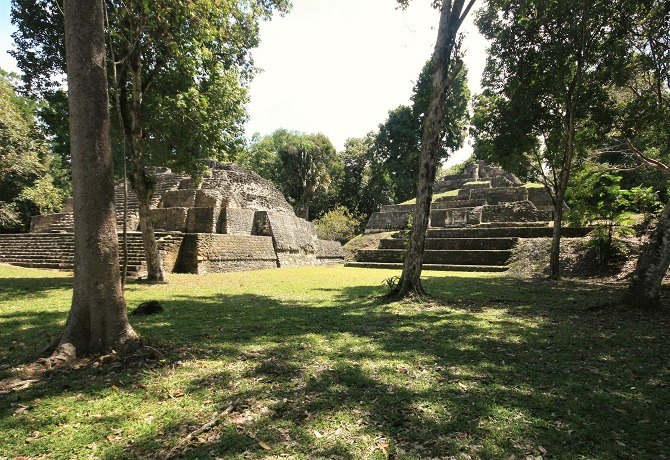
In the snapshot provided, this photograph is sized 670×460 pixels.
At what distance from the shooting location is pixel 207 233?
14742 millimetres

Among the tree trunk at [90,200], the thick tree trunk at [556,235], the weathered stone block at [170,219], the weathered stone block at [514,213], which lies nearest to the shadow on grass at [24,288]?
the tree trunk at [90,200]

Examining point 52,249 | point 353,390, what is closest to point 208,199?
point 52,249

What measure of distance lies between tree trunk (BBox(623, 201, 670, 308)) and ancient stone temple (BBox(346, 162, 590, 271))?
5270 mm

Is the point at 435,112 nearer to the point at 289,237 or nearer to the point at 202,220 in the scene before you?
the point at 202,220

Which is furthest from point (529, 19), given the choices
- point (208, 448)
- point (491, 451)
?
point (208, 448)

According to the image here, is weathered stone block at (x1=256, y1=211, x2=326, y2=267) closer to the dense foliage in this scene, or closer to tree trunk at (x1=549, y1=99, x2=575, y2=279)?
tree trunk at (x1=549, y1=99, x2=575, y2=279)

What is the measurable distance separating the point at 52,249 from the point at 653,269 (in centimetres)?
1959

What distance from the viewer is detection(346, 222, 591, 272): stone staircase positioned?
1498cm

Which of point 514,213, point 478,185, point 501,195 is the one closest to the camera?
point 514,213

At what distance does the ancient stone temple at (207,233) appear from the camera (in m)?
13.5

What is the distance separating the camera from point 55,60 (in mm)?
9820

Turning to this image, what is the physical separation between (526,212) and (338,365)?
18.9 meters

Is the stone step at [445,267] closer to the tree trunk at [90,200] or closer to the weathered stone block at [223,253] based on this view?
the weathered stone block at [223,253]

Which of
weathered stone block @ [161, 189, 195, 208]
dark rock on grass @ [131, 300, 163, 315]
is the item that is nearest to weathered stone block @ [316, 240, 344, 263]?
weathered stone block @ [161, 189, 195, 208]
